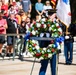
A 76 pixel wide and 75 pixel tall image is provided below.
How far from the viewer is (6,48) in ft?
51.6

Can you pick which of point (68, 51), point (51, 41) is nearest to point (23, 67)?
point (68, 51)

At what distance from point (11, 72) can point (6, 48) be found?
11.6 feet

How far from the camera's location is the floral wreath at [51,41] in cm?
930

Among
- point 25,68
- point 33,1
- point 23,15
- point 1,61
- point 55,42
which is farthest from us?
point 33,1

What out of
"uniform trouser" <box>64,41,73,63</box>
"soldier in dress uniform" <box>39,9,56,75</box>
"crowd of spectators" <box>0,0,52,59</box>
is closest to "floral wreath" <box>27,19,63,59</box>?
"soldier in dress uniform" <box>39,9,56,75</box>

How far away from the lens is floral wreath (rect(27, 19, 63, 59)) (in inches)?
366

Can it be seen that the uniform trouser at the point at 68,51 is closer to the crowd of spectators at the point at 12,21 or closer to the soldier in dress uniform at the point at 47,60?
the crowd of spectators at the point at 12,21

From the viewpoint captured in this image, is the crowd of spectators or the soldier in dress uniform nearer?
the soldier in dress uniform

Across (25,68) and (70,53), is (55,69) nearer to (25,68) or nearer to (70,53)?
(25,68)

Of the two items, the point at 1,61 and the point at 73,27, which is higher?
the point at 73,27

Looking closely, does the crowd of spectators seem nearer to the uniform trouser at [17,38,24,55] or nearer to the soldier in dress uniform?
the uniform trouser at [17,38,24,55]

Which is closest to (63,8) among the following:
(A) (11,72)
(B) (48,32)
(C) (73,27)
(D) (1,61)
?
(C) (73,27)

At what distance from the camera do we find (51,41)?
30.7 feet

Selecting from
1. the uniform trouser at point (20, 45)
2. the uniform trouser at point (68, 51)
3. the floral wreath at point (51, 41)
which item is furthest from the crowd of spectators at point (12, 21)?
the floral wreath at point (51, 41)
